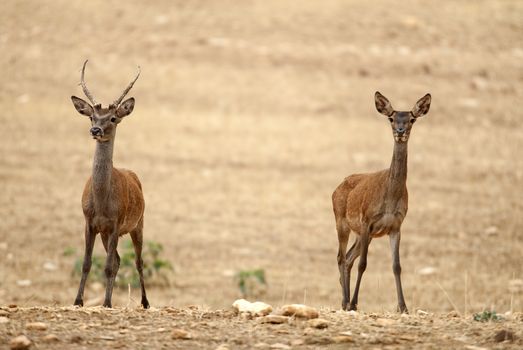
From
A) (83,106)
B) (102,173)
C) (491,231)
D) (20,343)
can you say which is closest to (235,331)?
(20,343)

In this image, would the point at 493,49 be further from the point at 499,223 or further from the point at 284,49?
the point at 499,223

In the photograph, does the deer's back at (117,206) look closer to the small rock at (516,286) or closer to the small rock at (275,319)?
the small rock at (275,319)

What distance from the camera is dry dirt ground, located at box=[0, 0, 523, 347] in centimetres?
1755

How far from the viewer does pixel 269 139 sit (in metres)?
26.6

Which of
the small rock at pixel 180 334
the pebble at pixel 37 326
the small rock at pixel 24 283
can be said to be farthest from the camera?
the small rock at pixel 24 283

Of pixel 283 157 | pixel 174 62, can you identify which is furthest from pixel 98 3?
pixel 283 157

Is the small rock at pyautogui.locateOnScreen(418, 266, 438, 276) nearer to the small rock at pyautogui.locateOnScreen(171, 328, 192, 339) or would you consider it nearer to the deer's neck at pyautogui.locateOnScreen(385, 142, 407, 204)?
the deer's neck at pyautogui.locateOnScreen(385, 142, 407, 204)

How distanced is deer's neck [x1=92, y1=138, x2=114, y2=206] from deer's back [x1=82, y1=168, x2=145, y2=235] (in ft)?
0.10

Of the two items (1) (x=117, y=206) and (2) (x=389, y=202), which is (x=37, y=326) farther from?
(2) (x=389, y=202)

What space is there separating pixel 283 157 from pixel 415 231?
579 cm

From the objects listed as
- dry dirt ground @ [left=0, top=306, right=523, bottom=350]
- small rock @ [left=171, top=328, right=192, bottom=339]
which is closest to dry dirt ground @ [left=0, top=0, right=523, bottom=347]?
dry dirt ground @ [left=0, top=306, right=523, bottom=350]

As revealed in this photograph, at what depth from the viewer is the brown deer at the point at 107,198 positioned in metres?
10.3

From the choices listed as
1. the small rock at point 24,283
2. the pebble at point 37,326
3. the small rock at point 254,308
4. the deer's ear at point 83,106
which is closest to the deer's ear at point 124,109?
the deer's ear at point 83,106

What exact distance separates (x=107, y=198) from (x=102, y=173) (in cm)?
28
